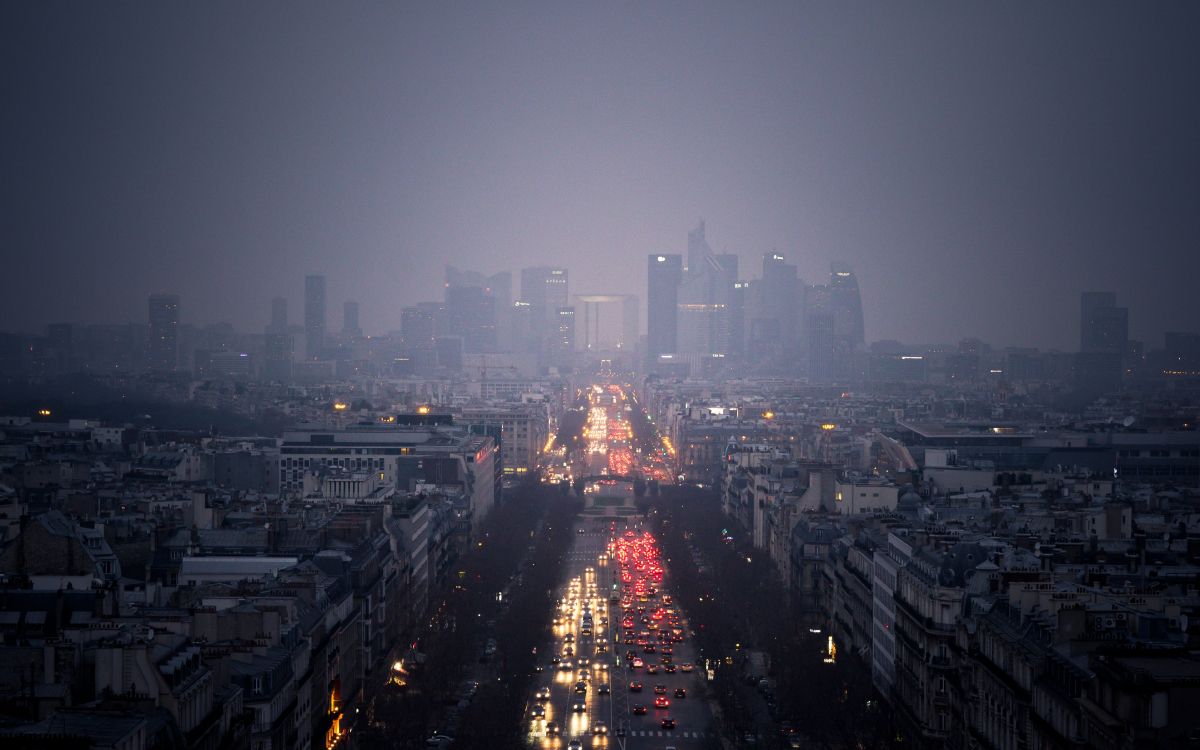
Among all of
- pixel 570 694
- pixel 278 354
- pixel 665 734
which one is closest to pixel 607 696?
pixel 570 694

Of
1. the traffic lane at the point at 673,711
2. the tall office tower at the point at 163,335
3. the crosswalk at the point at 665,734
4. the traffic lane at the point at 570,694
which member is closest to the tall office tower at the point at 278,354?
the tall office tower at the point at 163,335

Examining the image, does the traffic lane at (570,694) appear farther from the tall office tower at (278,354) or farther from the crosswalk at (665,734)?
the tall office tower at (278,354)

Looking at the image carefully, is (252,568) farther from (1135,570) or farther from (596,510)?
(596,510)

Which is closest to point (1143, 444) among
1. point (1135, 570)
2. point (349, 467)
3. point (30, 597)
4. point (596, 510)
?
point (596, 510)

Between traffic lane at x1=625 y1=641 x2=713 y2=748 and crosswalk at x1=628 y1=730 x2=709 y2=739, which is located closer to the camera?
traffic lane at x1=625 y1=641 x2=713 y2=748

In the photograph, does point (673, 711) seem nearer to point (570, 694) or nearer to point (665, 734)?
point (665, 734)

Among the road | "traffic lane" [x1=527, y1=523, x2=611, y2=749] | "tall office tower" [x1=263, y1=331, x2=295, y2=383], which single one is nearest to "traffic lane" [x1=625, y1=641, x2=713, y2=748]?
the road

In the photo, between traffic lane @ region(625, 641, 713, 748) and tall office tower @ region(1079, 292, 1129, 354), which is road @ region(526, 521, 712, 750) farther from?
tall office tower @ region(1079, 292, 1129, 354)
